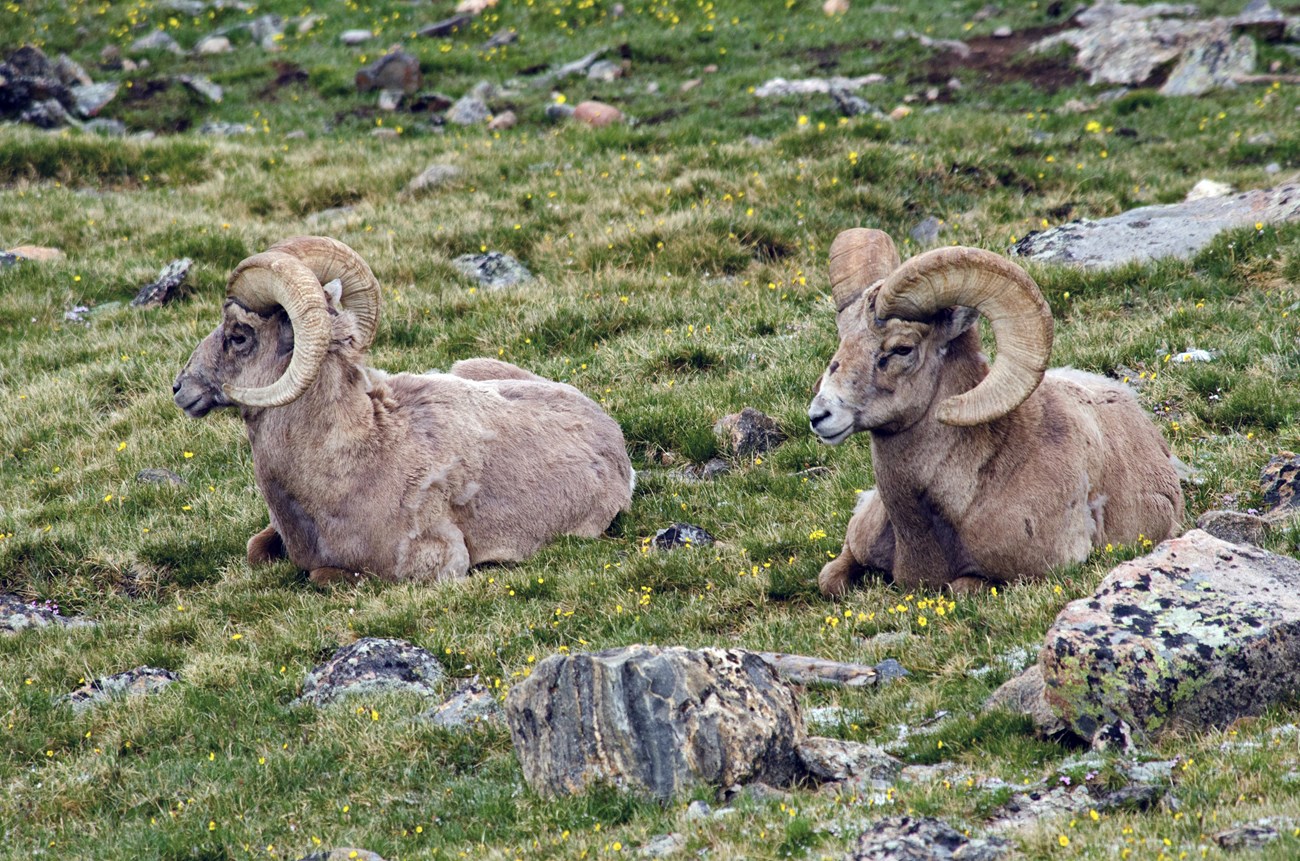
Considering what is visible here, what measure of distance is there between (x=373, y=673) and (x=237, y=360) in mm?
3292

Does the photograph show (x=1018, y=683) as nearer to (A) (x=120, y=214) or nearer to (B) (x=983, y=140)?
(B) (x=983, y=140)

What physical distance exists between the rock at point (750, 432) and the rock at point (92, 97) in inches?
706

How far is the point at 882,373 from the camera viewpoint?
8641 mm

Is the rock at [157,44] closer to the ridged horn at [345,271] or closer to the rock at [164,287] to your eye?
the rock at [164,287]

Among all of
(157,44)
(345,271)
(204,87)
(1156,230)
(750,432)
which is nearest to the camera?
(345,271)

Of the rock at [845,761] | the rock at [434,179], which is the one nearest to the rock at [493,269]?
the rock at [434,179]

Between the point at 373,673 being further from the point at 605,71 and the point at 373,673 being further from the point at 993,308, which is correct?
the point at 605,71

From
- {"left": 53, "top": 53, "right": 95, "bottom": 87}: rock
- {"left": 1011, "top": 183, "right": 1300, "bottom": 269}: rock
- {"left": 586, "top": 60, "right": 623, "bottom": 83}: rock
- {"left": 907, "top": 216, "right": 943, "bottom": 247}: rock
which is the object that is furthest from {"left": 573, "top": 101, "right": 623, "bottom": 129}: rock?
{"left": 53, "top": 53, "right": 95, "bottom": 87}: rock

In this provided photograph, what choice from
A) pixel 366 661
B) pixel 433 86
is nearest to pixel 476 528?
pixel 366 661

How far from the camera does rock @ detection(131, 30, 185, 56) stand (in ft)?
98.5

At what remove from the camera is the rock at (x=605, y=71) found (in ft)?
86.4

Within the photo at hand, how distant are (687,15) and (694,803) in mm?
25364

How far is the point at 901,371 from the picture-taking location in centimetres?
867

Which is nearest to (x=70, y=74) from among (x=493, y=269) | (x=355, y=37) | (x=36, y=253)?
(x=355, y=37)
